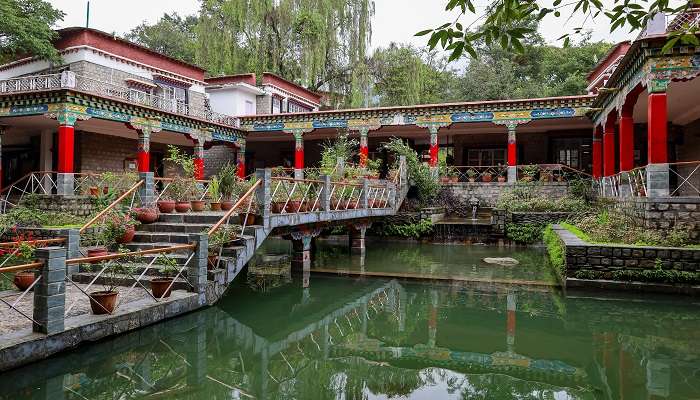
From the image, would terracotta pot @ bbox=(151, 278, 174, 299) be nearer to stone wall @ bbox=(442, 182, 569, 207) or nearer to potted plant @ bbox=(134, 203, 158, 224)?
potted plant @ bbox=(134, 203, 158, 224)

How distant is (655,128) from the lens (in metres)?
10.1

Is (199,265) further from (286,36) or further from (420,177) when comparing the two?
(286,36)

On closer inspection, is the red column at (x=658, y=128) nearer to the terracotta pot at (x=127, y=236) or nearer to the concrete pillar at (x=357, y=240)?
the concrete pillar at (x=357, y=240)

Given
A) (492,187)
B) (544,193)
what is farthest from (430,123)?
(544,193)

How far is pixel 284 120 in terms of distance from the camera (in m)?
22.5

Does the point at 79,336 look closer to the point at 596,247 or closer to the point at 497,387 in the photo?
the point at 497,387

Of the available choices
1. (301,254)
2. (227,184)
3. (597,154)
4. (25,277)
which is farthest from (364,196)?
(597,154)

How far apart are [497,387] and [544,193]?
14.4 metres

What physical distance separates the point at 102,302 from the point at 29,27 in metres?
15.1

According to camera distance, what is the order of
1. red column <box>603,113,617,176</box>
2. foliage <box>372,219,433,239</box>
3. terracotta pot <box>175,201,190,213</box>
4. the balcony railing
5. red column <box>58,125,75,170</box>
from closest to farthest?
terracotta pot <box>175,201,190,213</box>
red column <box>58,125,75,170</box>
the balcony railing
red column <box>603,113,617,176</box>
foliage <box>372,219,433,239</box>

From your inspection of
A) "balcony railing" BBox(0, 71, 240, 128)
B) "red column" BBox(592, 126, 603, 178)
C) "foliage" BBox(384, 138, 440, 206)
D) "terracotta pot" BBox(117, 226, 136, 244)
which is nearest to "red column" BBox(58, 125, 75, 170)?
"balcony railing" BBox(0, 71, 240, 128)

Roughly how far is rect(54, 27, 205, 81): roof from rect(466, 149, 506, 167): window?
45.5ft

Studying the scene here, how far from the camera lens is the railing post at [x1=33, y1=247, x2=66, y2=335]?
202 inches

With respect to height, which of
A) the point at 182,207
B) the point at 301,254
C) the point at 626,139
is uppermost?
the point at 626,139
